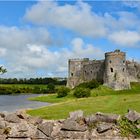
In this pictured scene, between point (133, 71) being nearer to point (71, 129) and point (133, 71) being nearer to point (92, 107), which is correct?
point (92, 107)

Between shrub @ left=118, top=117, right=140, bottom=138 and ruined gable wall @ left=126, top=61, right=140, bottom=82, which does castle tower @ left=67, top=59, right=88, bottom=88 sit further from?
shrub @ left=118, top=117, right=140, bottom=138

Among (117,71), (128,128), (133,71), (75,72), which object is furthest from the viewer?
(75,72)

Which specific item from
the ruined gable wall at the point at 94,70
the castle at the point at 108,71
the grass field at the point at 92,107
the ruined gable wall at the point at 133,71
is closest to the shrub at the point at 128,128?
the grass field at the point at 92,107

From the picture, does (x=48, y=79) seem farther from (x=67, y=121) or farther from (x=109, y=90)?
(x=67, y=121)

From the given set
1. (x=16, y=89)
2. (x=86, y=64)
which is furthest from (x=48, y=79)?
(x=86, y=64)

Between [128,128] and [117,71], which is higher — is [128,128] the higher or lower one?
the lower one

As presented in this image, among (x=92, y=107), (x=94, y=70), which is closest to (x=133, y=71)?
(x=94, y=70)

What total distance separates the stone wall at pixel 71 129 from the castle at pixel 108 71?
54.7 metres

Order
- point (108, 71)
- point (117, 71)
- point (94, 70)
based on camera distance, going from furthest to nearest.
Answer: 1. point (94, 70)
2. point (108, 71)
3. point (117, 71)

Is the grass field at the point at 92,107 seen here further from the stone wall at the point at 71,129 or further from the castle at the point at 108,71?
A: the castle at the point at 108,71

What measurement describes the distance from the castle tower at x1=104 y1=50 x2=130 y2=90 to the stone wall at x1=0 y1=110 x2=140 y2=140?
55468 millimetres

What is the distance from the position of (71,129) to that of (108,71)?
5763 cm

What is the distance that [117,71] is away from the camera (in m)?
67.3

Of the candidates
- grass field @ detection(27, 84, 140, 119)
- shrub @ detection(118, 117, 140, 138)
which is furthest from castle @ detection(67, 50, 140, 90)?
shrub @ detection(118, 117, 140, 138)
